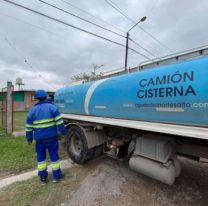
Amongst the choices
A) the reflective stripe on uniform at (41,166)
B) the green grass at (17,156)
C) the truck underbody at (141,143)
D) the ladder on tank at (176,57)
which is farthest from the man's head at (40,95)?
the ladder on tank at (176,57)

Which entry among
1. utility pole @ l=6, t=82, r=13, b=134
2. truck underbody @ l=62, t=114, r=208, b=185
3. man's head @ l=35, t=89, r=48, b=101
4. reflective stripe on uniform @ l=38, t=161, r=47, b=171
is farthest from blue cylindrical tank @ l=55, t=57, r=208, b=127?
utility pole @ l=6, t=82, r=13, b=134

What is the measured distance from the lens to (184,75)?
9.05 ft

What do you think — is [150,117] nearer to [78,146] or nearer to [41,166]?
[41,166]

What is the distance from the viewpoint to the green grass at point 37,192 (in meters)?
3.33

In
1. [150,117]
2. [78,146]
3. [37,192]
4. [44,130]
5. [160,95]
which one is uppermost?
[160,95]

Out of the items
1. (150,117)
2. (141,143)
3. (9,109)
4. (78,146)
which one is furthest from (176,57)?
(9,109)

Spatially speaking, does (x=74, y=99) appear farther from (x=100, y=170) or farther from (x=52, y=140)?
(x=100, y=170)

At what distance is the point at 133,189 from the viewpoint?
3.73 m

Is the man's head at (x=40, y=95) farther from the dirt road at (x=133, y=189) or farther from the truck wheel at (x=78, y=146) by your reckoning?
the dirt road at (x=133, y=189)

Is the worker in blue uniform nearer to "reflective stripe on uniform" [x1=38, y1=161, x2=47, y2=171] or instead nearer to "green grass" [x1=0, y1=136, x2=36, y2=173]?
"reflective stripe on uniform" [x1=38, y1=161, x2=47, y2=171]

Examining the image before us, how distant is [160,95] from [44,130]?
245 centimetres

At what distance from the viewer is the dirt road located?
11.0 feet

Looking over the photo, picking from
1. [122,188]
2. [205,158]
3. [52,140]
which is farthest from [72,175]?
[205,158]

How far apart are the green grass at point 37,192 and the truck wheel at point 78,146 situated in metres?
0.59
